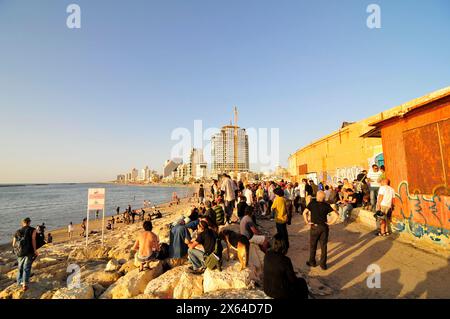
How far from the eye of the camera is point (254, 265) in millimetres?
5238

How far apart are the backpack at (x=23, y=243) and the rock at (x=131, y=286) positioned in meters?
2.70

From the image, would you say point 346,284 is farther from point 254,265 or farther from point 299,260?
point 254,265

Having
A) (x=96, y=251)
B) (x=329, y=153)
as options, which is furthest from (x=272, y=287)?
(x=329, y=153)

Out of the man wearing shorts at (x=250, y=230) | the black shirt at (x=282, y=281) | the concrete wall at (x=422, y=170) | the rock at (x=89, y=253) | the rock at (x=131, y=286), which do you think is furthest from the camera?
the rock at (x=89, y=253)

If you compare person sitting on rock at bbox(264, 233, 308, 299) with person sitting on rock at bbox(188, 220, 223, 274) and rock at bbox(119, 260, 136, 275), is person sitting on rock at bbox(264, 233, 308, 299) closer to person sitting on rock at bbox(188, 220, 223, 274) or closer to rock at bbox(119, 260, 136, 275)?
person sitting on rock at bbox(188, 220, 223, 274)

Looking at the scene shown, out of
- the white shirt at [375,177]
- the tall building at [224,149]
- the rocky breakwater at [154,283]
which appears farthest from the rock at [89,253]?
the tall building at [224,149]

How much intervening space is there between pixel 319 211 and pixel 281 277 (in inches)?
93.9

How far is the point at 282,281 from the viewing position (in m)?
3.25

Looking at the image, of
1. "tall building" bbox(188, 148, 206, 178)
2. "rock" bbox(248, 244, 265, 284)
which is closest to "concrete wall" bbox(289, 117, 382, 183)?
"rock" bbox(248, 244, 265, 284)

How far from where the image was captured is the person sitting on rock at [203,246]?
204 inches

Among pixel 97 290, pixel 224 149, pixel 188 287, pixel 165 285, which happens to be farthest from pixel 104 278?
pixel 224 149

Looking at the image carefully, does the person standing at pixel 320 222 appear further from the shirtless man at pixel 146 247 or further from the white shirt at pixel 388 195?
the shirtless man at pixel 146 247

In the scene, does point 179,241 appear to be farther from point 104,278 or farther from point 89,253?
point 89,253
